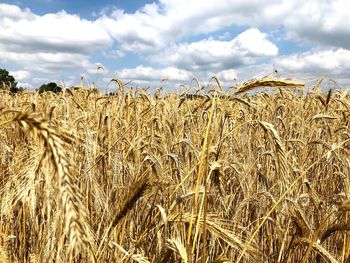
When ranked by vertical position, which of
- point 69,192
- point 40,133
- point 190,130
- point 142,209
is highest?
point 40,133

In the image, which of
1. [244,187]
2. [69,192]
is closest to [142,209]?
[244,187]

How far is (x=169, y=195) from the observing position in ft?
6.74

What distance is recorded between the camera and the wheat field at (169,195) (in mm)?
1298

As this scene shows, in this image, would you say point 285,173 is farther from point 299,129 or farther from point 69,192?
point 299,129

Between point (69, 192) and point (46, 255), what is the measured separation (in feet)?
3.80

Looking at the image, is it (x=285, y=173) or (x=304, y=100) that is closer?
(x=285, y=173)

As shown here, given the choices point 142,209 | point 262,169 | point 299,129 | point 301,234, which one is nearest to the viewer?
point 301,234

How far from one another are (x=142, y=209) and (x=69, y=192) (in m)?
1.60

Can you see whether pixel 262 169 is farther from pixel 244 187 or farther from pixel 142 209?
pixel 142 209

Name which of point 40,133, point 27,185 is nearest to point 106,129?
point 27,185

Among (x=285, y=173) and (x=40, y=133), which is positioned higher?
(x=40, y=133)

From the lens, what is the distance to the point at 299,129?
3998mm

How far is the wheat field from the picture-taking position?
4.26 ft

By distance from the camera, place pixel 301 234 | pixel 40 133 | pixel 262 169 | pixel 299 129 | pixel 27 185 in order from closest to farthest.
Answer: pixel 40 133 < pixel 27 185 < pixel 301 234 < pixel 262 169 < pixel 299 129
